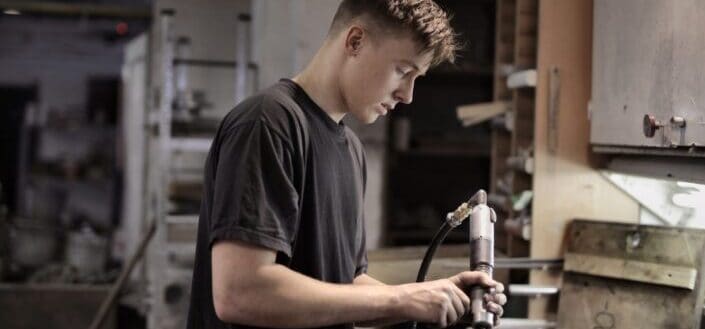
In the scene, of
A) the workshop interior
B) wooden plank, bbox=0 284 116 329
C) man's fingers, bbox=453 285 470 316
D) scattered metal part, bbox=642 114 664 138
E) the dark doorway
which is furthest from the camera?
the dark doorway

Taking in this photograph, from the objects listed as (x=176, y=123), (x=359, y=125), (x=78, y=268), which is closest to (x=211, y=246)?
(x=359, y=125)

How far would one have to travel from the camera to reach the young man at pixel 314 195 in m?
1.14

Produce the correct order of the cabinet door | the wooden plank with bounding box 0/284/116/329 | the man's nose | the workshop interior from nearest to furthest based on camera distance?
the man's nose
the cabinet door
the workshop interior
the wooden plank with bounding box 0/284/116/329

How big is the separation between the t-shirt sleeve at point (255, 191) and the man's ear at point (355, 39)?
0.71ft

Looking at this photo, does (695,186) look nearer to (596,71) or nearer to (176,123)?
(596,71)

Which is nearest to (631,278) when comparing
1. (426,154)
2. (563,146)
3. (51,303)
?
(563,146)

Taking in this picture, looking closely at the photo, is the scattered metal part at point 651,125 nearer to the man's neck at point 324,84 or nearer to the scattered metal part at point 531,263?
the scattered metal part at point 531,263

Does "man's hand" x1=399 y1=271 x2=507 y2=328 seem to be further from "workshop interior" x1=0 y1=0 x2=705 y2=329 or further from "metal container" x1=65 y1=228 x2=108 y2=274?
"metal container" x1=65 y1=228 x2=108 y2=274

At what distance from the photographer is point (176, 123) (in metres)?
4.51

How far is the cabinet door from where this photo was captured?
161 centimetres

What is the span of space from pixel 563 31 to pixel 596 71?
0.21m

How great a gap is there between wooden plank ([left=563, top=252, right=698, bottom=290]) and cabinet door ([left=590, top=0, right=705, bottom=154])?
292 millimetres

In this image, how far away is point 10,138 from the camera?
22.0 feet

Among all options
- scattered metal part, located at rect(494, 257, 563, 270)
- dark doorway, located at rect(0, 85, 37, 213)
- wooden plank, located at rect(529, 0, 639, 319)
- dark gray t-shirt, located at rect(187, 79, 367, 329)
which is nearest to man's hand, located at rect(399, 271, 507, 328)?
dark gray t-shirt, located at rect(187, 79, 367, 329)
